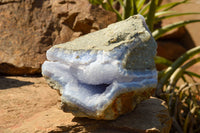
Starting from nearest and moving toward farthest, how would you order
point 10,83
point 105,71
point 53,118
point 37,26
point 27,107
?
point 105,71, point 53,118, point 27,107, point 10,83, point 37,26

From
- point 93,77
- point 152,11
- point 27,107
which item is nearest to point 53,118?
point 27,107

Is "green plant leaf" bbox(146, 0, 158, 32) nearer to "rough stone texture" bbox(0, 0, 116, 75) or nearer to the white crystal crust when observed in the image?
"rough stone texture" bbox(0, 0, 116, 75)

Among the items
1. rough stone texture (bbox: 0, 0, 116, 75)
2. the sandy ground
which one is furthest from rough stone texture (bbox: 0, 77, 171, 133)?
rough stone texture (bbox: 0, 0, 116, 75)

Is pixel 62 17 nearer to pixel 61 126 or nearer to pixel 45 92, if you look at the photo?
pixel 45 92

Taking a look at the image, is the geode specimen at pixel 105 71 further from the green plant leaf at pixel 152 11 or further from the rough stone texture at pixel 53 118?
the green plant leaf at pixel 152 11

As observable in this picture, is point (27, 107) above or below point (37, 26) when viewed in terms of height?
below

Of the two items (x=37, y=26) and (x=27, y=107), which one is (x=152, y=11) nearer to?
(x=37, y=26)

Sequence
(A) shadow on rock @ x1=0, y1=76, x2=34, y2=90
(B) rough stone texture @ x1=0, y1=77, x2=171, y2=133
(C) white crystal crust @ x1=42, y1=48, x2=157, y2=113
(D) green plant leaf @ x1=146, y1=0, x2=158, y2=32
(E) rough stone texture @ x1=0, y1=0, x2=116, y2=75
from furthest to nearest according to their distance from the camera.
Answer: (D) green plant leaf @ x1=146, y1=0, x2=158, y2=32 → (E) rough stone texture @ x1=0, y1=0, x2=116, y2=75 → (A) shadow on rock @ x1=0, y1=76, x2=34, y2=90 → (B) rough stone texture @ x1=0, y1=77, x2=171, y2=133 → (C) white crystal crust @ x1=42, y1=48, x2=157, y2=113
